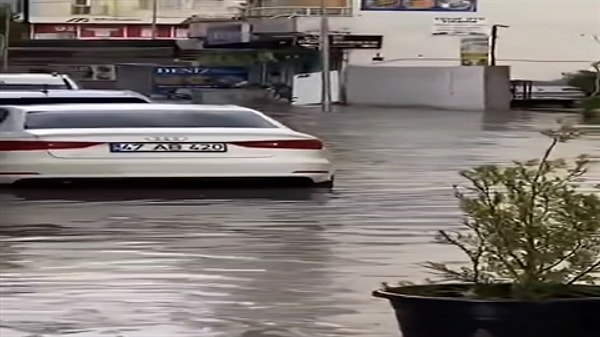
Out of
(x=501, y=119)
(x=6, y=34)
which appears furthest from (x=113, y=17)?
(x=501, y=119)

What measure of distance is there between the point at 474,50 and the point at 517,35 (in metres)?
3.07

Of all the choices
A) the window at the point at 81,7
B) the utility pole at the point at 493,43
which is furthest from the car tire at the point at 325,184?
the window at the point at 81,7

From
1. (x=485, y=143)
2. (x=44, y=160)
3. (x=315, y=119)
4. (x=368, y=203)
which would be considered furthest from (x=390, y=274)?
(x=315, y=119)

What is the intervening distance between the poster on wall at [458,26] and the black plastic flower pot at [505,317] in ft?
161

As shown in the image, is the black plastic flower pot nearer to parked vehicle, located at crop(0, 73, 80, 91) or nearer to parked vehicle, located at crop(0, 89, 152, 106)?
parked vehicle, located at crop(0, 89, 152, 106)

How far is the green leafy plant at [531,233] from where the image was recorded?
6.47 metres

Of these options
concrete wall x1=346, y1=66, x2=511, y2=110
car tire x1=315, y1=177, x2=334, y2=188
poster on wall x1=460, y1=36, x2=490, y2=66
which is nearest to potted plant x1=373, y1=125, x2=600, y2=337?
car tire x1=315, y1=177, x2=334, y2=188

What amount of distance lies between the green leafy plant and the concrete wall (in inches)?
1522

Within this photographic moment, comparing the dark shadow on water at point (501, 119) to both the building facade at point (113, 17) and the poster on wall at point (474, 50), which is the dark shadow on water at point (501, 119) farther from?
the building facade at point (113, 17)

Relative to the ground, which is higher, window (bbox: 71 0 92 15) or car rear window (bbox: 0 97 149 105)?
car rear window (bbox: 0 97 149 105)

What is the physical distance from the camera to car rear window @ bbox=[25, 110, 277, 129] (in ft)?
53.2

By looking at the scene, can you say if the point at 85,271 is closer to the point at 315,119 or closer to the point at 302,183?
the point at 302,183

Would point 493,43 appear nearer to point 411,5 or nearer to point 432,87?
point 411,5

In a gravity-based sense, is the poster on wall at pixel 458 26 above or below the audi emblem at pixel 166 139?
below
